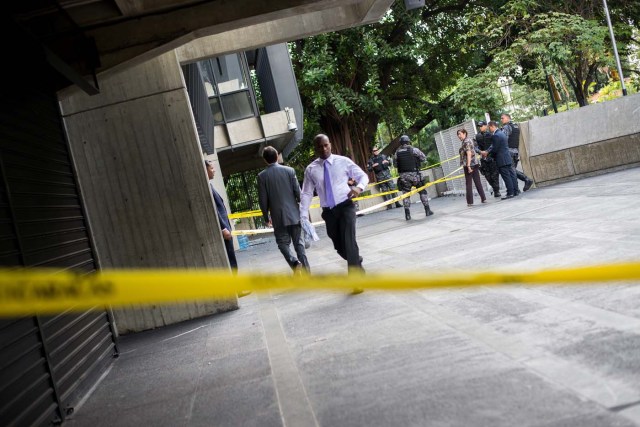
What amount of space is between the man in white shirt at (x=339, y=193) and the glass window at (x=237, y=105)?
14131 millimetres

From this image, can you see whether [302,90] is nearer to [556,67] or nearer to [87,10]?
[556,67]

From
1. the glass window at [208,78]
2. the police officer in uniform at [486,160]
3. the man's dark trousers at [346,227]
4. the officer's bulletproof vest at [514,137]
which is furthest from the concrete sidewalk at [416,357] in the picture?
the glass window at [208,78]

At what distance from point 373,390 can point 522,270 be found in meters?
3.19

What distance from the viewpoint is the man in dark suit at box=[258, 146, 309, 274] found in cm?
916

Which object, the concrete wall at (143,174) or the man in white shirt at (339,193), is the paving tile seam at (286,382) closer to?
the man in white shirt at (339,193)

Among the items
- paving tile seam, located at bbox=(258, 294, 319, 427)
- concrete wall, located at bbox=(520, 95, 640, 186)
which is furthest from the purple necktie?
concrete wall, located at bbox=(520, 95, 640, 186)

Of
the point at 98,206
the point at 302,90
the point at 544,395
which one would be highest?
the point at 302,90

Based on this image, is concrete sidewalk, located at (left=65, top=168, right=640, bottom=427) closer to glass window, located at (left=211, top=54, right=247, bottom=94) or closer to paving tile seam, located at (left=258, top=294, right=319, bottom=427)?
paving tile seam, located at (left=258, top=294, right=319, bottom=427)

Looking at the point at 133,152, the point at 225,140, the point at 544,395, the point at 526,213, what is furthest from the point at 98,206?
Answer: the point at 225,140

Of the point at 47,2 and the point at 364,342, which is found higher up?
the point at 47,2

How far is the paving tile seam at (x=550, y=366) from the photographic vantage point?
11.0 feet

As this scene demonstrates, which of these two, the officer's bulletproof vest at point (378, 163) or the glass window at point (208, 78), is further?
the officer's bulletproof vest at point (378, 163)

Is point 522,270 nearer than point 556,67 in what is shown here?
Yes

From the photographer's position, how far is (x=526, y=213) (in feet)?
40.5
